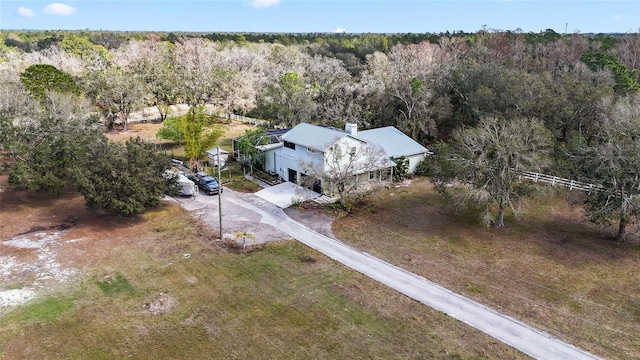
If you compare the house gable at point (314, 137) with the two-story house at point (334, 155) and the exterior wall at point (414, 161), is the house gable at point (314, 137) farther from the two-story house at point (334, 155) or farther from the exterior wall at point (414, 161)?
the exterior wall at point (414, 161)

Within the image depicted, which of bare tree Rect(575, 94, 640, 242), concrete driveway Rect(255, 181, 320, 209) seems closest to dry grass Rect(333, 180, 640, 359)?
bare tree Rect(575, 94, 640, 242)

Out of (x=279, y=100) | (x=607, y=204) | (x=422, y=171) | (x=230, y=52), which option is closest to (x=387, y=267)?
(x=607, y=204)

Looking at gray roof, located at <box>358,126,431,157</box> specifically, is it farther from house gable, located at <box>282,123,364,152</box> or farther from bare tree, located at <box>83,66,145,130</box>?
bare tree, located at <box>83,66,145,130</box>

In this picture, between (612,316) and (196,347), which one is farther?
(612,316)

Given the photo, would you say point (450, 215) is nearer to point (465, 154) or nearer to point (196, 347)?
point (465, 154)

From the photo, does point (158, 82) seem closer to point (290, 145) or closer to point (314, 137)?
point (290, 145)

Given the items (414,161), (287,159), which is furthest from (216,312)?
(414,161)
